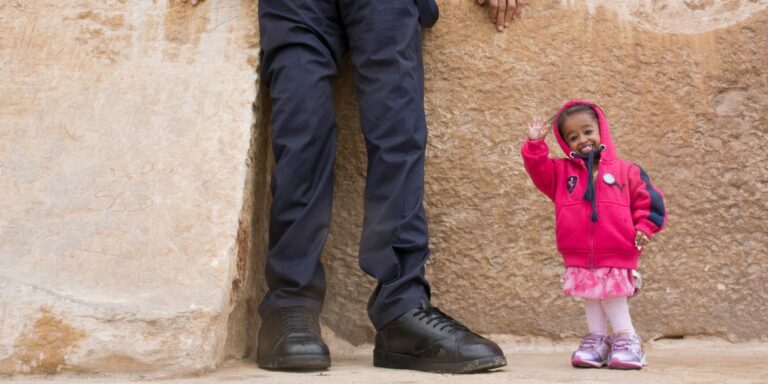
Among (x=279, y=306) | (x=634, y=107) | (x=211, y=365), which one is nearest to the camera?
(x=211, y=365)

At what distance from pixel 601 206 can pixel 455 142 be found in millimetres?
584

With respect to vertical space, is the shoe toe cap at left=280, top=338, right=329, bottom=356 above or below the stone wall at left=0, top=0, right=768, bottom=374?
below

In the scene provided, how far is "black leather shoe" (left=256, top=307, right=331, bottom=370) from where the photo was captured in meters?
1.88

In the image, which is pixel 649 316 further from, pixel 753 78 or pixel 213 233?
pixel 213 233

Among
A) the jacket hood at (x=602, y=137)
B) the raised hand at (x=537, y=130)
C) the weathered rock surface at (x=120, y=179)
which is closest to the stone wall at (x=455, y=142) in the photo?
the weathered rock surface at (x=120, y=179)

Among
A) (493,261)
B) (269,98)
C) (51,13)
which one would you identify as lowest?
(493,261)

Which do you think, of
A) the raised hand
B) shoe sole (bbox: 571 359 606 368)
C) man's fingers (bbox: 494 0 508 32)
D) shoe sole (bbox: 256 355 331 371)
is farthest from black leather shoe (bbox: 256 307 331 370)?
man's fingers (bbox: 494 0 508 32)

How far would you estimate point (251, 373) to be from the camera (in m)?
1.87

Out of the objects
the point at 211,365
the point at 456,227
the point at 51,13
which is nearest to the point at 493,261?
the point at 456,227

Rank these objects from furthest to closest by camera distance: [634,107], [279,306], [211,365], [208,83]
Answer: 1. [634,107]
2. [208,83]
3. [279,306]
4. [211,365]

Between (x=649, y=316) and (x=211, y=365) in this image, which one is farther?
(x=649, y=316)

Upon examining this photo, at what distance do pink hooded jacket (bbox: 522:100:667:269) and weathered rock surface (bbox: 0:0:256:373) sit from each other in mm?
710

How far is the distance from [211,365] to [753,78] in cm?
165

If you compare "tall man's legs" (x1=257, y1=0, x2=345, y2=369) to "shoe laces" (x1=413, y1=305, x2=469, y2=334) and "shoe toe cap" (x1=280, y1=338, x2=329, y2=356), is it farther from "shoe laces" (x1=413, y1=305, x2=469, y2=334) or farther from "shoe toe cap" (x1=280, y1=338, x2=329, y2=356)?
"shoe laces" (x1=413, y1=305, x2=469, y2=334)
